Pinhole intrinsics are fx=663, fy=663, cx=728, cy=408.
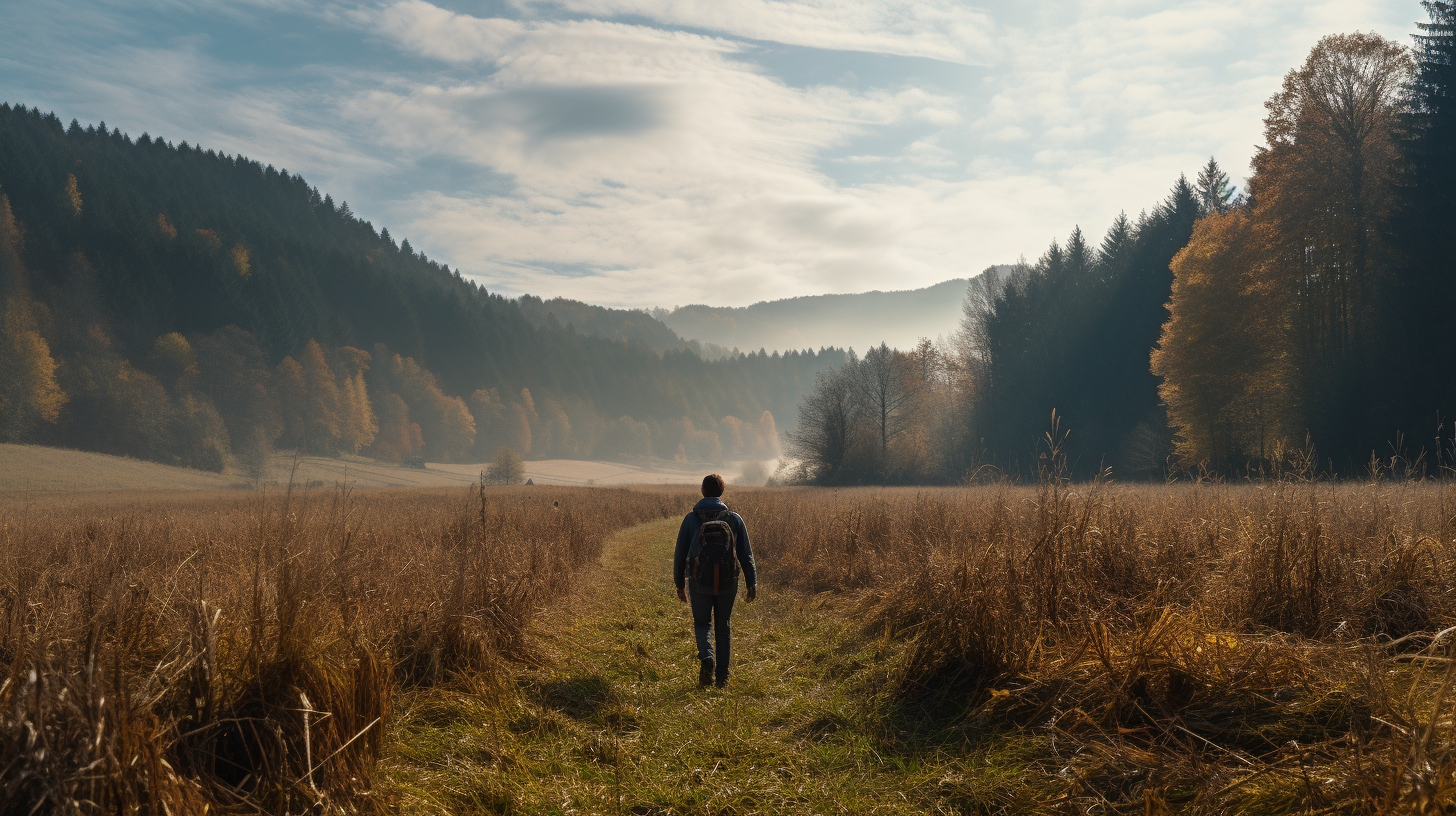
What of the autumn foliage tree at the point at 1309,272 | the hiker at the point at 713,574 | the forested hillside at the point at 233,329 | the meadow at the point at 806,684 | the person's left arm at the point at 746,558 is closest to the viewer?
the meadow at the point at 806,684

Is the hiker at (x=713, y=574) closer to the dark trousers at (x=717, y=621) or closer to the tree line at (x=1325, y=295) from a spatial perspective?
the dark trousers at (x=717, y=621)

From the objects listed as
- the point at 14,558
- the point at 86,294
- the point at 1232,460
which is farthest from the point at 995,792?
the point at 86,294

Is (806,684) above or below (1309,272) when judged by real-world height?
below

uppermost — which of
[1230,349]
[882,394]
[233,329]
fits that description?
[233,329]

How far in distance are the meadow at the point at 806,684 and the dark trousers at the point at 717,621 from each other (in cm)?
39

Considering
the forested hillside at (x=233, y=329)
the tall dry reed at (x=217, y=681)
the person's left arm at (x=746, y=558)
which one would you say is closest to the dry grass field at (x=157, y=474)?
the forested hillside at (x=233, y=329)

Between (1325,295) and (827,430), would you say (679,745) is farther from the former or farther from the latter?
(827,430)

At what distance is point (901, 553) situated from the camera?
1004 centimetres

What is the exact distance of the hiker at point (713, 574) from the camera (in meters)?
6.46

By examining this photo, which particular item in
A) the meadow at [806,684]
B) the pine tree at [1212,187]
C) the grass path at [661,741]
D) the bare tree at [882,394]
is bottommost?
the grass path at [661,741]

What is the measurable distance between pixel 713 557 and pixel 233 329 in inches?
3387

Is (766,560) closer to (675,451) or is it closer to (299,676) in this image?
(299,676)

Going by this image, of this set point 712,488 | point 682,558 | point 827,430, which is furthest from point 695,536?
point 827,430

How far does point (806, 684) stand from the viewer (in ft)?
21.3
